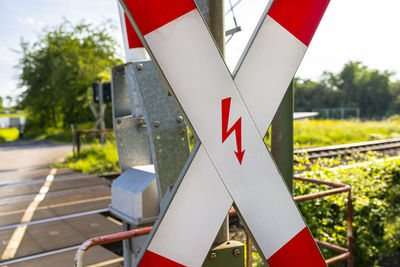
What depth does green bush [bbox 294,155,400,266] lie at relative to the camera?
14.1ft

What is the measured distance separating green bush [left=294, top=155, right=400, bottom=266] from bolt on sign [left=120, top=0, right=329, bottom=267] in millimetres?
3154

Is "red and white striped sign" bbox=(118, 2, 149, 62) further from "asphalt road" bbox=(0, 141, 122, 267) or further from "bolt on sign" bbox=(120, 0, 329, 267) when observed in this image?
"asphalt road" bbox=(0, 141, 122, 267)

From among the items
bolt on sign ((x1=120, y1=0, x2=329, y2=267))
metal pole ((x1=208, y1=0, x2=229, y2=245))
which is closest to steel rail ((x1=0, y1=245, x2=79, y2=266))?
bolt on sign ((x1=120, y1=0, x2=329, y2=267))


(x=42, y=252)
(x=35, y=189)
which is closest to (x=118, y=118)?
(x=42, y=252)

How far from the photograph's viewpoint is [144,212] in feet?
5.14

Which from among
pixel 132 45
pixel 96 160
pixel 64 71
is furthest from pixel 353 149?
pixel 64 71

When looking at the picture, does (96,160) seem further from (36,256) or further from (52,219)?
(36,256)

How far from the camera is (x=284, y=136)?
8.60 ft

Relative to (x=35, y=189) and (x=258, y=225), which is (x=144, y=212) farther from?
(x=35, y=189)

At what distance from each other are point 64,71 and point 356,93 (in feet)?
205

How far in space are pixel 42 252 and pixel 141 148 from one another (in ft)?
11.5

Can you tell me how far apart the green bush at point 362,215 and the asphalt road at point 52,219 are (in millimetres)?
2388

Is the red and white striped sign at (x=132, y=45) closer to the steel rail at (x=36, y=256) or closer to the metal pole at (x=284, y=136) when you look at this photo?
the metal pole at (x=284, y=136)

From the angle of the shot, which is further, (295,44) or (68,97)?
(68,97)
